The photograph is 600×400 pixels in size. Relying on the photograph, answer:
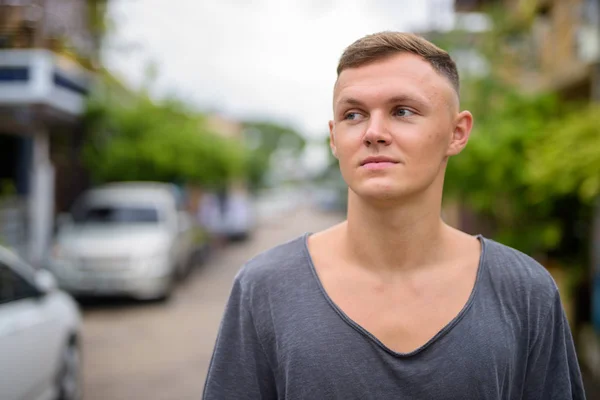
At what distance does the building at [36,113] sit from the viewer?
10703 millimetres

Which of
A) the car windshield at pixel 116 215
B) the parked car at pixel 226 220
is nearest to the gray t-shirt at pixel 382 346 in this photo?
the car windshield at pixel 116 215

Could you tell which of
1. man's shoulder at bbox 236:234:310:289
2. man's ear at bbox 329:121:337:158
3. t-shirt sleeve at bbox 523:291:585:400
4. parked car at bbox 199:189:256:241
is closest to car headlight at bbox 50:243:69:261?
man's shoulder at bbox 236:234:310:289

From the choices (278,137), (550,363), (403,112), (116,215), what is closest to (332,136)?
(403,112)

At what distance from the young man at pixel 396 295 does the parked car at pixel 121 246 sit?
7751 millimetres

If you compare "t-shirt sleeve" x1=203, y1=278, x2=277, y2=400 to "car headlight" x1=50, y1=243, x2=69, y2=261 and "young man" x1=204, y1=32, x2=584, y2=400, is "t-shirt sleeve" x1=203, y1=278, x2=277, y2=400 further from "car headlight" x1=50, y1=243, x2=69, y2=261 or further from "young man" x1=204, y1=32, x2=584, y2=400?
"car headlight" x1=50, y1=243, x2=69, y2=261

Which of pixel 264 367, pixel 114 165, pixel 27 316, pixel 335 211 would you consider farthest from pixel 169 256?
pixel 335 211

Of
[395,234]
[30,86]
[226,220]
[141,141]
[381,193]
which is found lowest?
[226,220]

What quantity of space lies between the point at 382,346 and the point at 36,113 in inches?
446

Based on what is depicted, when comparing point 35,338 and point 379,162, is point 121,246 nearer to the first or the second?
point 35,338

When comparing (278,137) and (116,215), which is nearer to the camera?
(116,215)

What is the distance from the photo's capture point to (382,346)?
1403 millimetres

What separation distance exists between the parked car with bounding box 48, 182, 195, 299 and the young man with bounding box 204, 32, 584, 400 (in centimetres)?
775

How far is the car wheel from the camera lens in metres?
4.59

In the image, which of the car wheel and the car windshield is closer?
the car wheel
